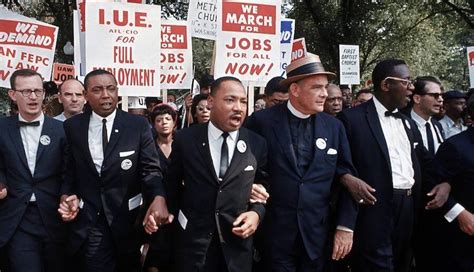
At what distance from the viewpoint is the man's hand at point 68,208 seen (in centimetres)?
448

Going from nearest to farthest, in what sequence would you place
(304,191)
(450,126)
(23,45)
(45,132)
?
(304,191) < (45,132) < (23,45) < (450,126)

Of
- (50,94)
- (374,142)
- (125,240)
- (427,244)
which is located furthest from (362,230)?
(50,94)

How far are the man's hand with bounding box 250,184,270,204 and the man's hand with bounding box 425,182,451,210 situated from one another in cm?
160

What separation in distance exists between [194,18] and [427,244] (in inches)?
243

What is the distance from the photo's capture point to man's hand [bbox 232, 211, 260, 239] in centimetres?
404

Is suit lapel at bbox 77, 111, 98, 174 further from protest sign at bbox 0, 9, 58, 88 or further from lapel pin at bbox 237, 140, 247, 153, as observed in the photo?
protest sign at bbox 0, 9, 58, 88

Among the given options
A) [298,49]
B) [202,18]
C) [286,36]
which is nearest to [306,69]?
[286,36]

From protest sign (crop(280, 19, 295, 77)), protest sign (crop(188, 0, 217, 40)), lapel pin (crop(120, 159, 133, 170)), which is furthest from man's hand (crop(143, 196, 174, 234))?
protest sign (crop(188, 0, 217, 40))

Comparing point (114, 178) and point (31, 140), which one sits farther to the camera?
point (31, 140)

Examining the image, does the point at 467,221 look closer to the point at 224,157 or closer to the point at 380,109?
the point at 380,109

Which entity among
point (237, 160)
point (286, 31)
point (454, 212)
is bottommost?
point (454, 212)

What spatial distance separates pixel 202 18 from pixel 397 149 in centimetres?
620

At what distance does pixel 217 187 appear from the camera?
4133 millimetres

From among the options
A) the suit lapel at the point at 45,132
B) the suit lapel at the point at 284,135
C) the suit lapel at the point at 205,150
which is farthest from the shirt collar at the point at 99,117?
the suit lapel at the point at 284,135
